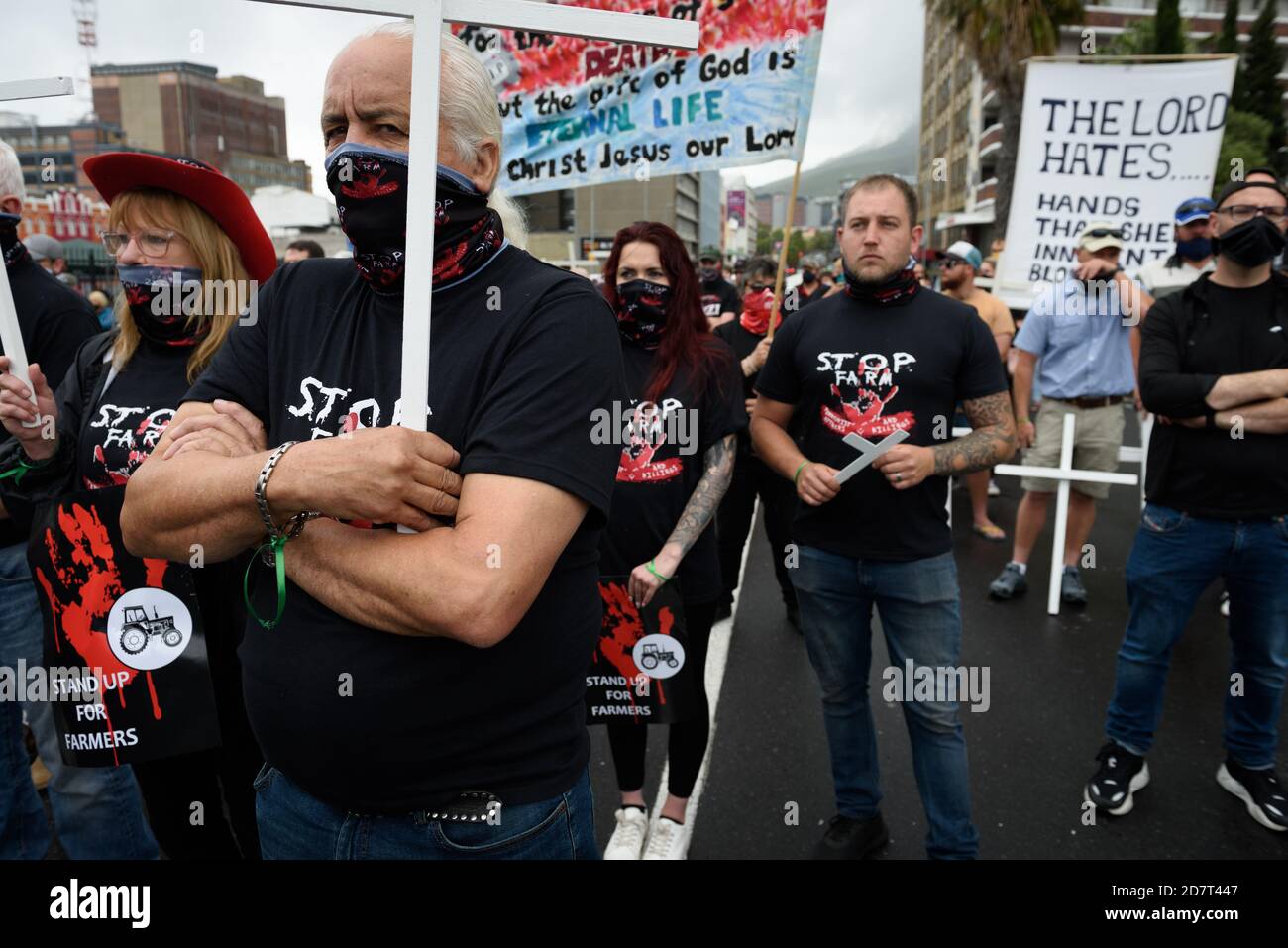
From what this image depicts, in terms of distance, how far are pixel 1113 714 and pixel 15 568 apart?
392cm

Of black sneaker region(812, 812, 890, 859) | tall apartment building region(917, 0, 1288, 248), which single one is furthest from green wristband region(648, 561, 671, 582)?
tall apartment building region(917, 0, 1288, 248)

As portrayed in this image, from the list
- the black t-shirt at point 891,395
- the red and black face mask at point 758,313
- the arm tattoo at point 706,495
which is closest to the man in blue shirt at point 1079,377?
the red and black face mask at point 758,313

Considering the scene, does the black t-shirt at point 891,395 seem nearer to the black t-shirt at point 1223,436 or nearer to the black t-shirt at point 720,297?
the black t-shirt at point 1223,436

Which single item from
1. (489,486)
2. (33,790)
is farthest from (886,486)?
(33,790)

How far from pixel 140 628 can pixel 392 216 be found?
1.46m

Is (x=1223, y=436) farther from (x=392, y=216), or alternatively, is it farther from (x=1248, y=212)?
(x=392, y=216)

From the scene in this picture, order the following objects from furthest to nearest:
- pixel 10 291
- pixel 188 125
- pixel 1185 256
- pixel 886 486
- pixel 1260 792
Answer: pixel 188 125 → pixel 1185 256 → pixel 1260 792 → pixel 886 486 → pixel 10 291

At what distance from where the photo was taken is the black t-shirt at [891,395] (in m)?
2.81

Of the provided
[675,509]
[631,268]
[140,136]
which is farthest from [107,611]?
[140,136]

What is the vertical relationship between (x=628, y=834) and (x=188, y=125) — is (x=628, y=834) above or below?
below

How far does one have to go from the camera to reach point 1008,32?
1476 cm

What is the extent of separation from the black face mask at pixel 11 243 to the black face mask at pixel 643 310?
193cm

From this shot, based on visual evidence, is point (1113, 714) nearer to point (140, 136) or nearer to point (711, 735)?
point (711, 735)

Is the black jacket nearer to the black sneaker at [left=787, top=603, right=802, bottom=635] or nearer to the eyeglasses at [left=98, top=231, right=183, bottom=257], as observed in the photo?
the black sneaker at [left=787, top=603, right=802, bottom=635]
